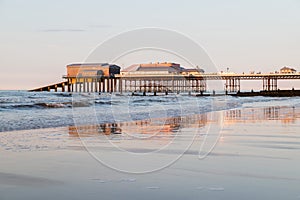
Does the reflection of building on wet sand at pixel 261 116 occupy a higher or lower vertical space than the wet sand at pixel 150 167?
higher

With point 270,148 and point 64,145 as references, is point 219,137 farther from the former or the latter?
point 64,145

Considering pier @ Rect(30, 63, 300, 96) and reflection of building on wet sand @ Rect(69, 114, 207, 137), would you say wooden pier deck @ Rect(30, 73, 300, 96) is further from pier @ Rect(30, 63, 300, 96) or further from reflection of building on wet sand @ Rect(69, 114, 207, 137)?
reflection of building on wet sand @ Rect(69, 114, 207, 137)

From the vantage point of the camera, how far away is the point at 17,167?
16.1 feet

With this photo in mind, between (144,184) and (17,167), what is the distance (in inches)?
67.6

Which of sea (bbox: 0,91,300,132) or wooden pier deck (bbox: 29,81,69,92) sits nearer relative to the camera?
sea (bbox: 0,91,300,132)

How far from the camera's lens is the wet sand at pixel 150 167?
368 cm

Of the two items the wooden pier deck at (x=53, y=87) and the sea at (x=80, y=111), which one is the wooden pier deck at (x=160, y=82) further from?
the sea at (x=80, y=111)

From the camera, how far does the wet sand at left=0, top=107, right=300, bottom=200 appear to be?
368cm

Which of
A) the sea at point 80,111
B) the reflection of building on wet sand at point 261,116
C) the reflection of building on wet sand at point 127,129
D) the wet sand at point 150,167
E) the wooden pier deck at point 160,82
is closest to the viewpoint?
the wet sand at point 150,167

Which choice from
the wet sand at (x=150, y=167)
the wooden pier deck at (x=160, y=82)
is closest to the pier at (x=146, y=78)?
the wooden pier deck at (x=160, y=82)

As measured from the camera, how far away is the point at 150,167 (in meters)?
4.94

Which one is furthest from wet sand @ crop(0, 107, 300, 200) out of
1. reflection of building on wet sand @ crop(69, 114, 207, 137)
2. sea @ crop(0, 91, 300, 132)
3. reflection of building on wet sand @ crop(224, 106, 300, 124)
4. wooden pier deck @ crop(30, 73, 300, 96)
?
wooden pier deck @ crop(30, 73, 300, 96)

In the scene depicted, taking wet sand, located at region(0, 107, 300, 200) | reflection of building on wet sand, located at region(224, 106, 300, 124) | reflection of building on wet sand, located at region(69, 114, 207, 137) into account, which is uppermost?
reflection of building on wet sand, located at region(224, 106, 300, 124)

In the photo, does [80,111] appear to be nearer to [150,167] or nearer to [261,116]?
[261,116]
